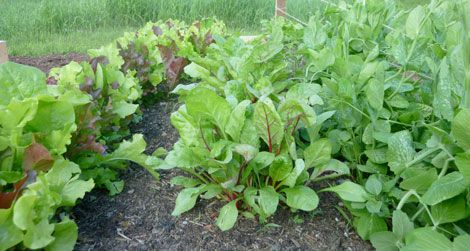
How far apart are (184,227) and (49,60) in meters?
3.18

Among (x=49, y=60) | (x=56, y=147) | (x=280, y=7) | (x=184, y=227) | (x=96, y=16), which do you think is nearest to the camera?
(x=56, y=147)

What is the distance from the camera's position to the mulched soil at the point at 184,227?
153cm

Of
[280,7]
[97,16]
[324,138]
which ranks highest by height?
[324,138]

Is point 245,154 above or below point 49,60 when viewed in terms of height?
above

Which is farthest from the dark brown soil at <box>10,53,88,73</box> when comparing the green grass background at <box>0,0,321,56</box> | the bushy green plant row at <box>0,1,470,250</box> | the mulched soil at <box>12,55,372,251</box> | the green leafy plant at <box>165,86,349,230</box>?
the green leafy plant at <box>165,86,349,230</box>

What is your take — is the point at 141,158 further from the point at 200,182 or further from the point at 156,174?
the point at 200,182

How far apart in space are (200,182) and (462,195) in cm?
93

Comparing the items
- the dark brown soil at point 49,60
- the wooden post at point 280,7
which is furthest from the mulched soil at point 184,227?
the wooden post at point 280,7

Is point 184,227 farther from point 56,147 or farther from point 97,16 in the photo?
point 97,16

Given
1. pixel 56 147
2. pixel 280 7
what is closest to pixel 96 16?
pixel 280 7

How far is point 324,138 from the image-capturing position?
1.71 metres

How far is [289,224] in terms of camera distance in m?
1.63

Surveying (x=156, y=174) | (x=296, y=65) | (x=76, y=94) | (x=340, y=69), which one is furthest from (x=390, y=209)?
(x=296, y=65)

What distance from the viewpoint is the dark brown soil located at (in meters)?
4.03
